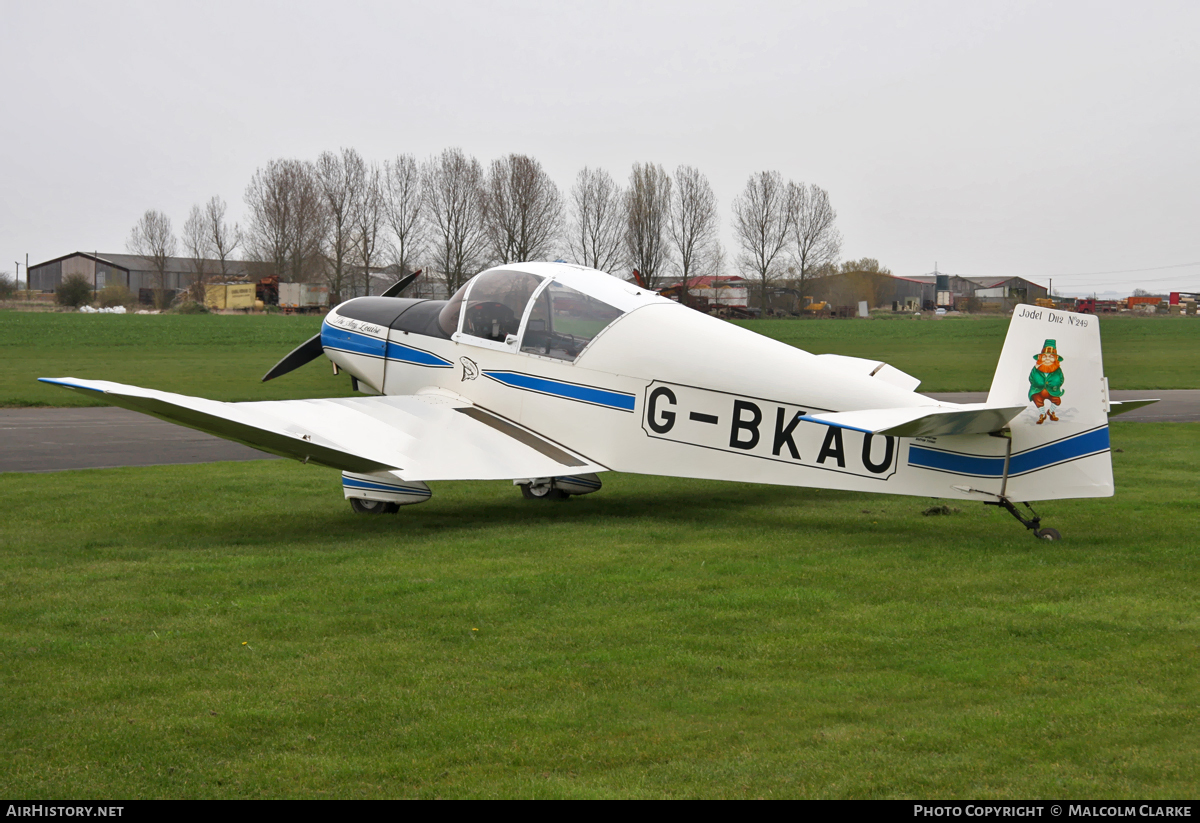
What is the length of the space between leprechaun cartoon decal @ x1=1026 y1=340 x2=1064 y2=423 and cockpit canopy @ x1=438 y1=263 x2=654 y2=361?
350 centimetres

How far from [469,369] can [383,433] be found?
149 centimetres

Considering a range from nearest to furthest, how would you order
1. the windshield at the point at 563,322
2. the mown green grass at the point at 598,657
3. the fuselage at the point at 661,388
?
1. the mown green grass at the point at 598,657
2. the fuselage at the point at 661,388
3. the windshield at the point at 563,322

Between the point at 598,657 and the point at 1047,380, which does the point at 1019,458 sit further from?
the point at 598,657

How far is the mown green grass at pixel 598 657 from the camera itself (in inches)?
156

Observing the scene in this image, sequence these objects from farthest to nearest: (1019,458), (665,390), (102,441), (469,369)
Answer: (102,441)
(469,369)
(665,390)
(1019,458)

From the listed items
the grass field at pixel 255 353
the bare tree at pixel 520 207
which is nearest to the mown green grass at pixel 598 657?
the grass field at pixel 255 353

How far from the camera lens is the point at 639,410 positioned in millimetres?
9164

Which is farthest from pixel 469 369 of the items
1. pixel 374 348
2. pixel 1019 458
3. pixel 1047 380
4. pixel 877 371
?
pixel 1047 380

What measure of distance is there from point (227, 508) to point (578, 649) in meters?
5.73

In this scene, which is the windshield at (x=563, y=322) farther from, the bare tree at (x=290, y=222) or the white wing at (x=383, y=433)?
the bare tree at (x=290, y=222)

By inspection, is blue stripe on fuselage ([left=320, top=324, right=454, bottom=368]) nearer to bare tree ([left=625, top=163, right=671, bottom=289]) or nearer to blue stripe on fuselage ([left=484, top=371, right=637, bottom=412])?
blue stripe on fuselage ([left=484, top=371, right=637, bottom=412])

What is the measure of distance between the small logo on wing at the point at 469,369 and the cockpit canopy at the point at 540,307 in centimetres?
20

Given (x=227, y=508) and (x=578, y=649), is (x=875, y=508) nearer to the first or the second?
(x=578, y=649)
